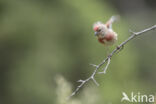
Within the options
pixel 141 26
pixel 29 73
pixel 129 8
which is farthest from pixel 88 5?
pixel 129 8

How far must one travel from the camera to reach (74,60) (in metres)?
9.94

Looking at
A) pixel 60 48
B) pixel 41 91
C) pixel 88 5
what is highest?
pixel 88 5

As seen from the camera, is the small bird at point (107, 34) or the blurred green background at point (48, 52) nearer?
the small bird at point (107, 34)

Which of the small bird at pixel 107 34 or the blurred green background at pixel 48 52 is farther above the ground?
the blurred green background at pixel 48 52

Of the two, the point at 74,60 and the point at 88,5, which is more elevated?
the point at 88,5

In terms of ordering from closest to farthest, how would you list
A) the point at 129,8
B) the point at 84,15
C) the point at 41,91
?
the point at 41,91
the point at 84,15
the point at 129,8

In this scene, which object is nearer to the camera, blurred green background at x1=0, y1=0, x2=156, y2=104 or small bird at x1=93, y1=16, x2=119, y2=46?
small bird at x1=93, y1=16, x2=119, y2=46

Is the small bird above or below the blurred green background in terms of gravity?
below

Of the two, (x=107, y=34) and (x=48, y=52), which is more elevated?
(x=48, y=52)

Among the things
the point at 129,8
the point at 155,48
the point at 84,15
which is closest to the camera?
the point at 84,15

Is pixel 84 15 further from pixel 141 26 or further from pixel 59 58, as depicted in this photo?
pixel 141 26

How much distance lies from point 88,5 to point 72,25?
0.88 m

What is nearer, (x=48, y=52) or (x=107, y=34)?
(x=107, y=34)

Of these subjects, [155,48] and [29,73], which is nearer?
[29,73]
